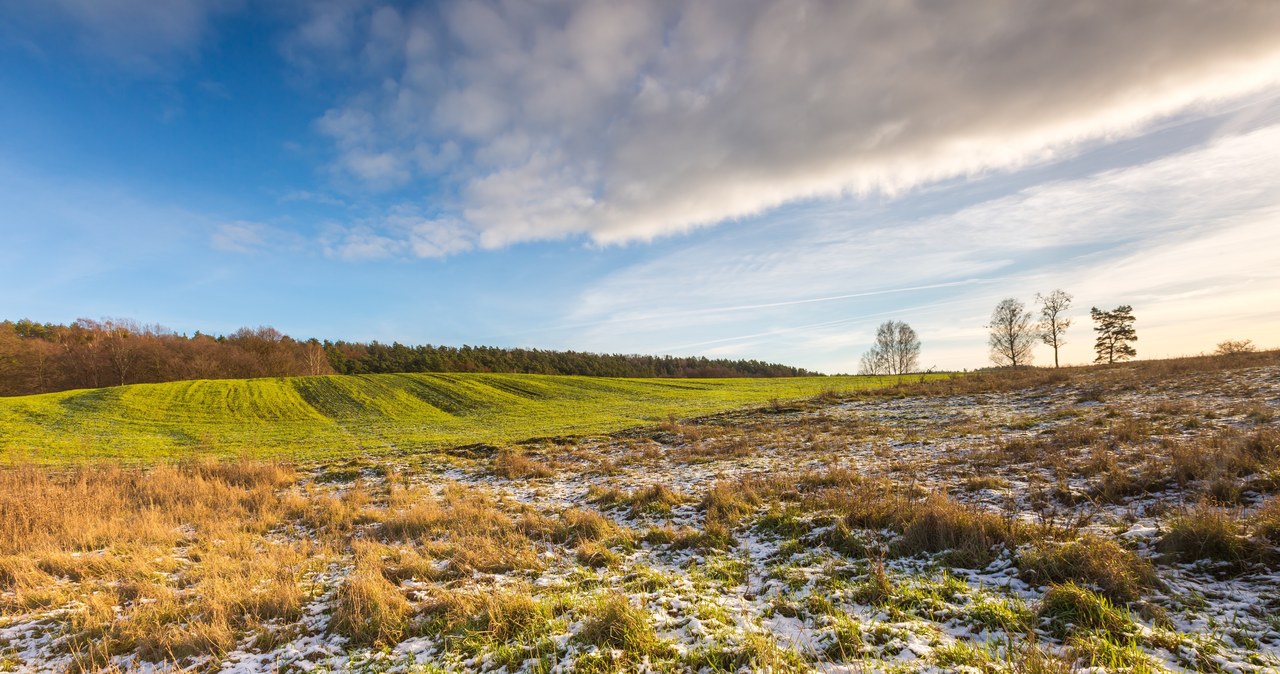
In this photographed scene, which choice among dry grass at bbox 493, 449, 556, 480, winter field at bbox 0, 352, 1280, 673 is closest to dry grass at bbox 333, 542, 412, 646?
winter field at bbox 0, 352, 1280, 673

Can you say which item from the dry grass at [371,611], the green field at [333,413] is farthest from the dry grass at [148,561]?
the green field at [333,413]

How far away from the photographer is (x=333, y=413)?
50.6 meters

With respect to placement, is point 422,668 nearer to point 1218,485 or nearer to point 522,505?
point 522,505

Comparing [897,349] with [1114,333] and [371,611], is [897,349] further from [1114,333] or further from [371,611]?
[371,611]

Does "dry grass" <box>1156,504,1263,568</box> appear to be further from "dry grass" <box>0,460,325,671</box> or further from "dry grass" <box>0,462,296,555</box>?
"dry grass" <box>0,462,296,555</box>

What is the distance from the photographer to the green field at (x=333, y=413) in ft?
89.7

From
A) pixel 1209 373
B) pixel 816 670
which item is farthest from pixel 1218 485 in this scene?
pixel 1209 373

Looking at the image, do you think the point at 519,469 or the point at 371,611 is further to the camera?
the point at 519,469

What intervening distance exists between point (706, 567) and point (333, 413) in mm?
55686

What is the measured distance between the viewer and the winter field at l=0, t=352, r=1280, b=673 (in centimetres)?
442

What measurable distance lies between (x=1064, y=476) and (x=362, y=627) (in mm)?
11668

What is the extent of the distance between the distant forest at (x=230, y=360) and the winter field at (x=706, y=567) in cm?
8681

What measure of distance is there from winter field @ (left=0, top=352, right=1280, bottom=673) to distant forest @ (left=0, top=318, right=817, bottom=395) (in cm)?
8681

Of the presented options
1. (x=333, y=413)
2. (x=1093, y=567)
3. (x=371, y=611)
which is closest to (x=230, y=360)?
(x=333, y=413)
